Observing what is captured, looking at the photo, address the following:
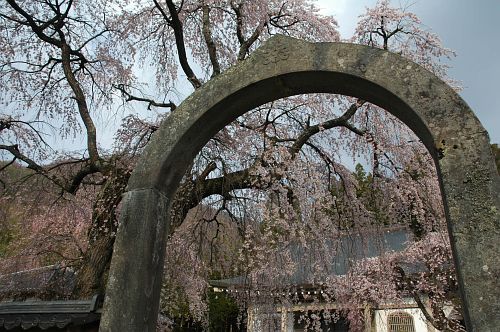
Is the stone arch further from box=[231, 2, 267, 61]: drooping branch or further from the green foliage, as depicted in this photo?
the green foliage

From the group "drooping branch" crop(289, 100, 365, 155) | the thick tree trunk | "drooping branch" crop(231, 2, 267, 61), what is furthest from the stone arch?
"drooping branch" crop(231, 2, 267, 61)

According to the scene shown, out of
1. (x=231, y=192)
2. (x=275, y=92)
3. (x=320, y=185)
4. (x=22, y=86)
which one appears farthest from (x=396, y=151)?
(x=22, y=86)

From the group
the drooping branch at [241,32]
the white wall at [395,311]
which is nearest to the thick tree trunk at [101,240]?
the drooping branch at [241,32]

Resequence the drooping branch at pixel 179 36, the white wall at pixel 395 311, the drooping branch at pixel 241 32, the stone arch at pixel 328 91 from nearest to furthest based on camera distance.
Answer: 1. the stone arch at pixel 328 91
2. the drooping branch at pixel 179 36
3. the drooping branch at pixel 241 32
4. the white wall at pixel 395 311

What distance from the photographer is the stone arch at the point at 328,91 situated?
1.94m

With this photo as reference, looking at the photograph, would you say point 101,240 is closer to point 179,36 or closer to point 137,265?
point 179,36

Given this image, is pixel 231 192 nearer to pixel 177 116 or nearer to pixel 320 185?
pixel 320 185

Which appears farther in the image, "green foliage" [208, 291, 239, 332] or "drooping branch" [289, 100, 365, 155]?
"green foliage" [208, 291, 239, 332]

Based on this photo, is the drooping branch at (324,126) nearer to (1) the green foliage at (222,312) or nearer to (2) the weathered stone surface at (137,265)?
(2) the weathered stone surface at (137,265)

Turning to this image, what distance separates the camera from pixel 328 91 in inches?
109

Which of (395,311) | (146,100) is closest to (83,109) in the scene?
(146,100)

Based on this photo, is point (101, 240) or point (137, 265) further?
point (101, 240)

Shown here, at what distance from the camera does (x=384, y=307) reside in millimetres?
12891

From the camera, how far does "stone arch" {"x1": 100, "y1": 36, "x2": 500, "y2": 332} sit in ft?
6.36
